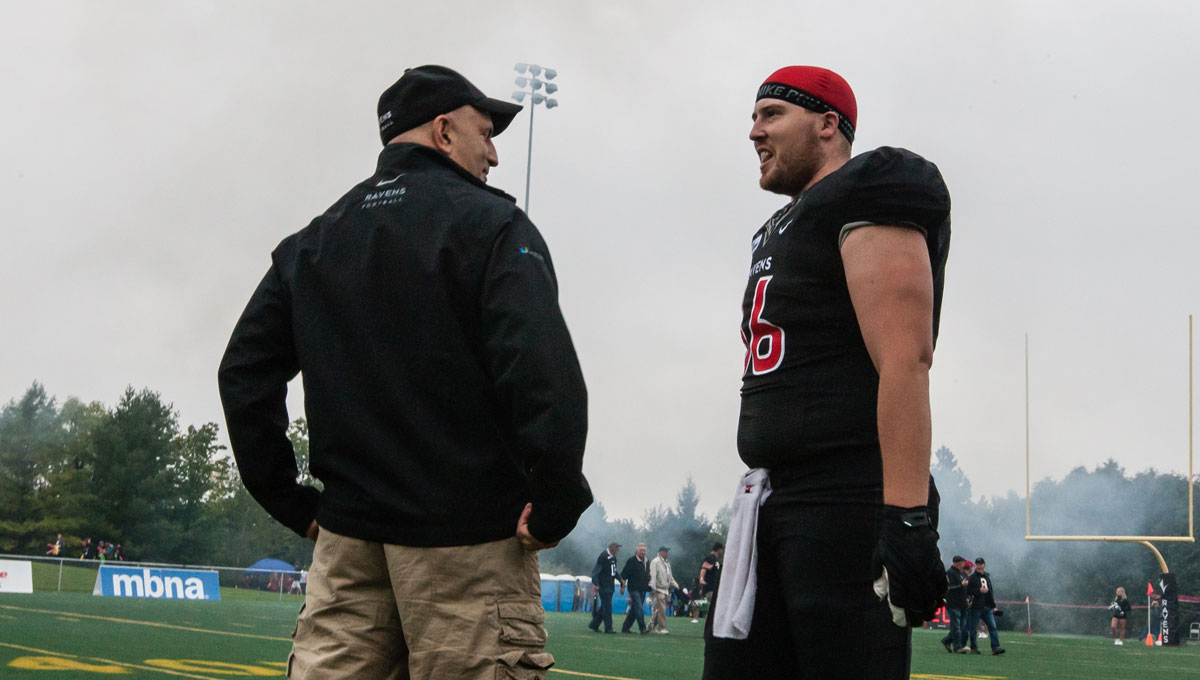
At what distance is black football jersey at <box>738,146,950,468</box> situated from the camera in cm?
266

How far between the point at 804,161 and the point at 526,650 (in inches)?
50.9

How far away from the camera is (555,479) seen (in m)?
2.65

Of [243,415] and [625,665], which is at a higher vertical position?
[243,415]

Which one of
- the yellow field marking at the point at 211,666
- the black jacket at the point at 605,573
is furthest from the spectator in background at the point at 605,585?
the yellow field marking at the point at 211,666

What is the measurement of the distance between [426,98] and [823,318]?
1102 mm

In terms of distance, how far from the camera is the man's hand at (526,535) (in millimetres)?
2660

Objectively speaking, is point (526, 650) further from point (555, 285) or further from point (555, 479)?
point (555, 285)

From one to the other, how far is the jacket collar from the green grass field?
6.26 m

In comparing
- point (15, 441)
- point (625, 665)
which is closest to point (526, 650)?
point (625, 665)

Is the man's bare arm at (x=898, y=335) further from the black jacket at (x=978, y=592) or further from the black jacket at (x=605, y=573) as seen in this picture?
the black jacket at (x=605, y=573)

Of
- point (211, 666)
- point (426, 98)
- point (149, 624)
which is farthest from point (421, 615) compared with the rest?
point (149, 624)

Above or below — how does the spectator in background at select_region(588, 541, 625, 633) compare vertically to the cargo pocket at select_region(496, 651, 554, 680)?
below

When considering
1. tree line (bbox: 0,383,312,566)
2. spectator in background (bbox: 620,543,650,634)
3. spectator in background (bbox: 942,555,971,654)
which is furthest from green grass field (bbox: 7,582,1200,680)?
tree line (bbox: 0,383,312,566)

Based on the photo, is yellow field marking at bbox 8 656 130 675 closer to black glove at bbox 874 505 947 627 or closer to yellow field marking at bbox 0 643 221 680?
yellow field marking at bbox 0 643 221 680
